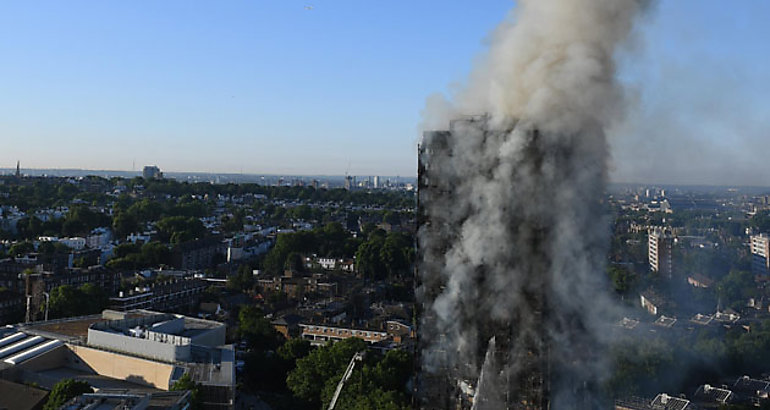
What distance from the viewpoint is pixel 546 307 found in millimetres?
7953

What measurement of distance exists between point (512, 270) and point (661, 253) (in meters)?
20.5

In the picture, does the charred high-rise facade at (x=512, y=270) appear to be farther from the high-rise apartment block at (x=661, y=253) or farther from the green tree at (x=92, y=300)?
the high-rise apartment block at (x=661, y=253)

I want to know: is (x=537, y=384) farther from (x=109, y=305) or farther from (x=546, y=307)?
(x=109, y=305)

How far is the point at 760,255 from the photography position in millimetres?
30078

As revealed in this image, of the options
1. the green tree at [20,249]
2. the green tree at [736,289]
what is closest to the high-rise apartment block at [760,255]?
the green tree at [736,289]

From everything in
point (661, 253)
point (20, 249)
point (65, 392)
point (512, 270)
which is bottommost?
point (20, 249)

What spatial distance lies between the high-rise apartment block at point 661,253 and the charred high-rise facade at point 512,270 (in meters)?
18.9

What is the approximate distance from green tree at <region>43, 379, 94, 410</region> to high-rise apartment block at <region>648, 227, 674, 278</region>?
21.3 meters

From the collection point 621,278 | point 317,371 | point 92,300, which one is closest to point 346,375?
point 317,371

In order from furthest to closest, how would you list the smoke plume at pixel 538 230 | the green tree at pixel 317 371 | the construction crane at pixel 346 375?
1. the green tree at pixel 317 371
2. the construction crane at pixel 346 375
3. the smoke plume at pixel 538 230

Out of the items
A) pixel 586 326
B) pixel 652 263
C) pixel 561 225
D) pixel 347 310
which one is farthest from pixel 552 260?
pixel 652 263

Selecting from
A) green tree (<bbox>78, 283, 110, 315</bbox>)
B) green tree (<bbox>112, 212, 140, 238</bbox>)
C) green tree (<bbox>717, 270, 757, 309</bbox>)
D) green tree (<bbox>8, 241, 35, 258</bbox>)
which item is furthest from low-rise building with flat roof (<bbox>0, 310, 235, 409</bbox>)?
green tree (<bbox>112, 212, 140, 238</bbox>)

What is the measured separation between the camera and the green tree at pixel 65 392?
9.46 meters

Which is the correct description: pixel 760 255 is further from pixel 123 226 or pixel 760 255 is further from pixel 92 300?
pixel 123 226
